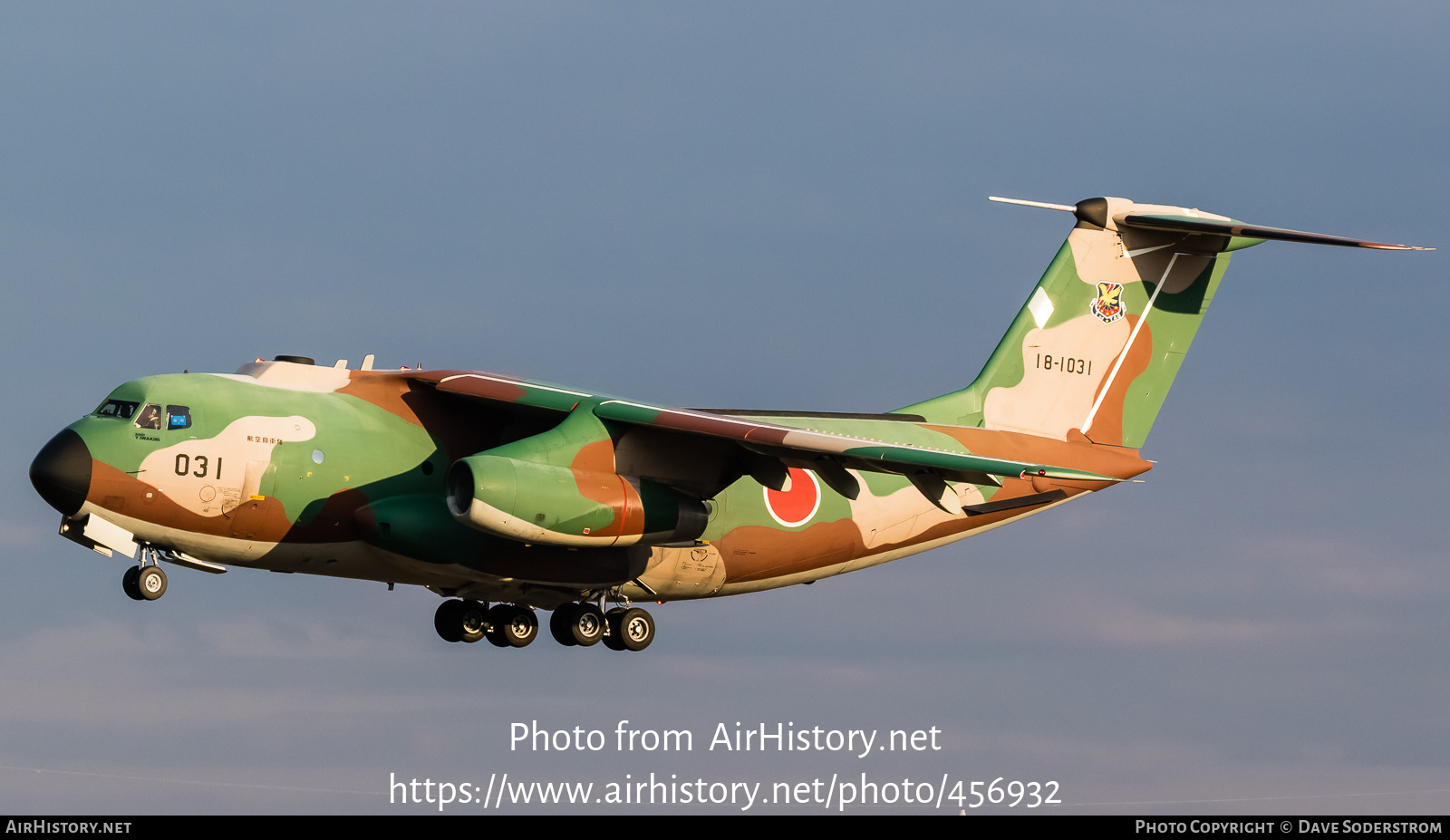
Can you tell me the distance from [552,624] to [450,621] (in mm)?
1214

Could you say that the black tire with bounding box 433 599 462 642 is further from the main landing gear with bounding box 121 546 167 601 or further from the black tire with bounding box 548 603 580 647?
the main landing gear with bounding box 121 546 167 601

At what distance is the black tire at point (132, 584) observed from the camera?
16.9 m

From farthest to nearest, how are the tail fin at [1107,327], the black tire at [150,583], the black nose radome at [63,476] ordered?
the tail fin at [1107,327], the black tire at [150,583], the black nose radome at [63,476]

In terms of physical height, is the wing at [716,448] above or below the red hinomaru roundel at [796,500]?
above

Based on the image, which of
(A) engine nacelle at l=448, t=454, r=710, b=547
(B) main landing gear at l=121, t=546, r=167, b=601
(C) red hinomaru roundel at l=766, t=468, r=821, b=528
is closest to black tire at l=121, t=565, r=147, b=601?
(B) main landing gear at l=121, t=546, r=167, b=601

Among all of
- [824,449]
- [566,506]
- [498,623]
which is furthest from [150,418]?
[824,449]

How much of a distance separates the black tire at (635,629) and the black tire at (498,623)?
4.44 feet

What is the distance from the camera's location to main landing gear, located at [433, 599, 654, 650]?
62.2 feet

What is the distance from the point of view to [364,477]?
17469mm

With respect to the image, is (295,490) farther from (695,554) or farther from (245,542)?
(695,554)

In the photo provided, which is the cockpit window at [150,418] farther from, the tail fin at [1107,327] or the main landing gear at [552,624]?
the tail fin at [1107,327]

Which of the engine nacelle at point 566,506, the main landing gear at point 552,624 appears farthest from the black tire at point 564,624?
the engine nacelle at point 566,506

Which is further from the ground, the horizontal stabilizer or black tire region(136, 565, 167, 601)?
the horizontal stabilizer

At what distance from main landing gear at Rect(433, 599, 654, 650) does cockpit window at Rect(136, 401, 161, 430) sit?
4.18m
